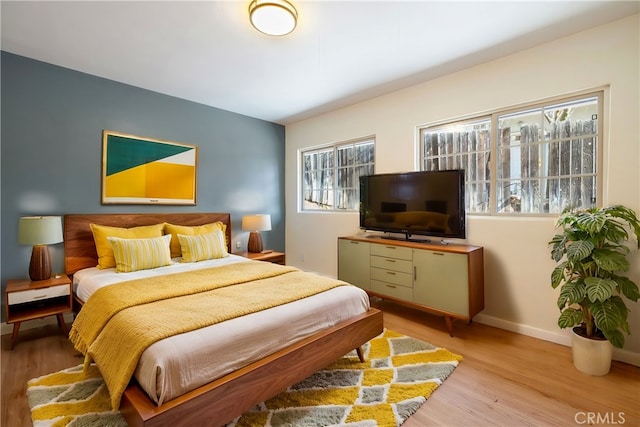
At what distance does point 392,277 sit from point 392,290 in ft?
0.45

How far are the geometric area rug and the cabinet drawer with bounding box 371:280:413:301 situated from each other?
71cm

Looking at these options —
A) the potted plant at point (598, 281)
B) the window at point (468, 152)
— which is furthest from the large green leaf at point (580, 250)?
the window at point (468, 152)

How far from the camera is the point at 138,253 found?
2734 mm

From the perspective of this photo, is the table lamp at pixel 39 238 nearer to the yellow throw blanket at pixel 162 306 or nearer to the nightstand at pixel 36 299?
the nightstand at pixel 36 299

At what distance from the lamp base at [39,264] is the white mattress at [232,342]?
204cm

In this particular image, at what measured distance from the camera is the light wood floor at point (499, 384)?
1.65 meters

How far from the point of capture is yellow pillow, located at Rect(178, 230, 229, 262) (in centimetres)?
312

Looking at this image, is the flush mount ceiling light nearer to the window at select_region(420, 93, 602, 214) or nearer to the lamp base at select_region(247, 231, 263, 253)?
the window at select_region(420, 93, 602, 214)

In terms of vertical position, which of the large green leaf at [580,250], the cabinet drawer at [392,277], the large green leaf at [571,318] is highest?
the large green leaf at [580,250]

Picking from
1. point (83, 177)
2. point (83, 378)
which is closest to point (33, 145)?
point (83, 177)

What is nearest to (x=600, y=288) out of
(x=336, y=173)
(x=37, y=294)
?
Result: (x=336, y=173)

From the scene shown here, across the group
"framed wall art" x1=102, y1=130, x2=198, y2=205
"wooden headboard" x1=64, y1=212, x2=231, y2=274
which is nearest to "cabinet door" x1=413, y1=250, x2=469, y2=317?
"framed wall art" x1=102, y1=130, x2=198, y2=205

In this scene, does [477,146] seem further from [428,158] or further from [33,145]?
[33,145]

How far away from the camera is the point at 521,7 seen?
2.05 m
